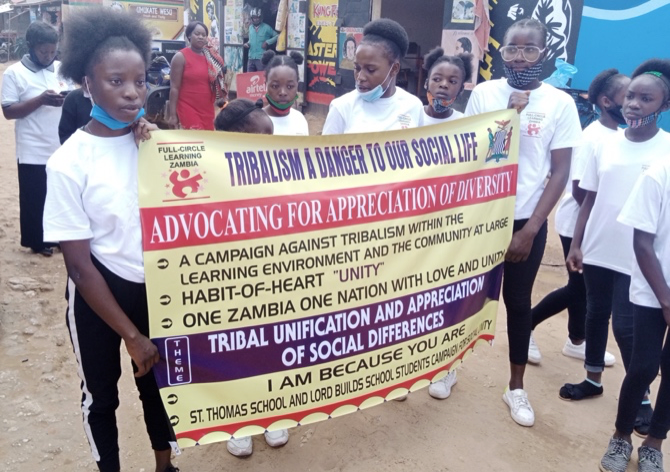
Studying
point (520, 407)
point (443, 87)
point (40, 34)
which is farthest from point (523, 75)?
point (40, 34)

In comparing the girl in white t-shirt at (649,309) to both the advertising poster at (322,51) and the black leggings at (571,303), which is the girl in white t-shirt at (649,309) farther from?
the advertising poster at (322,51)

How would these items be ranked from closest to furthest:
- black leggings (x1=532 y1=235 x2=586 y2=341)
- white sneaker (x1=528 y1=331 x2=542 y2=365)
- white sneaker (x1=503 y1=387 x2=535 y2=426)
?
white sneaker (x1=503 y1=387 x2=535 y2=426), black leggings (x1=532 y1=235 x2=586 y2=341), white sneaker (x1=528 y1=331 x2=542 y2=365)

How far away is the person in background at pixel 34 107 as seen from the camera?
482 centimetres

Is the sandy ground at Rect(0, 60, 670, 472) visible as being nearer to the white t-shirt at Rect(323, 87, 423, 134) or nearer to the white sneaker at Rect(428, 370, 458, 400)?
the white sneaker at Rect(428, 370, 458, 400)

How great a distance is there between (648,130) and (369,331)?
1.78 meters

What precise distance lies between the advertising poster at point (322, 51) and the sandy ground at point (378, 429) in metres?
9.82

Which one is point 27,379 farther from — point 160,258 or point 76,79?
point 76,79

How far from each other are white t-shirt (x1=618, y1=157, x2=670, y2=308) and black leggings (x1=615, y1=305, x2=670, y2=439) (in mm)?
95

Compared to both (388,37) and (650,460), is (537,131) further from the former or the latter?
(650,460)

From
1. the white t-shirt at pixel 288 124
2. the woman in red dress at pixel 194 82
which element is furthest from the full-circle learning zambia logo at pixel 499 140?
the woman in red dress at pixel 194 82

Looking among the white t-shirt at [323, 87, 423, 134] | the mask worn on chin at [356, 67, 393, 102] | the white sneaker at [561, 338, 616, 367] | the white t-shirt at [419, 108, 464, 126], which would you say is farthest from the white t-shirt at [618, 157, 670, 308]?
the white sneaker at [561, 338, 616, 367]

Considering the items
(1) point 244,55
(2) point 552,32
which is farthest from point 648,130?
(1) point 244,55

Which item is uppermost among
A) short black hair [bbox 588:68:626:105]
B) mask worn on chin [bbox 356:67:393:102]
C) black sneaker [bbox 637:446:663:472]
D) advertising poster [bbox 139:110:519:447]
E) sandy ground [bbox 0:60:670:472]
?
short black hair [bbox 588:68:626:105]

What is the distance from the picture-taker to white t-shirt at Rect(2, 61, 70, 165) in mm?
4871
